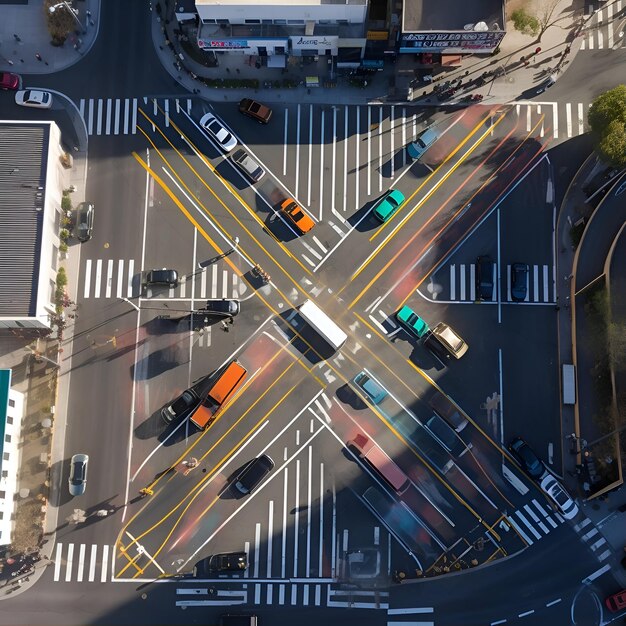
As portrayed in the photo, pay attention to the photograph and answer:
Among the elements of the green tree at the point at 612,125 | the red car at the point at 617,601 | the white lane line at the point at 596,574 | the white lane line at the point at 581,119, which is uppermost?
the white lane line at the point at 581,119

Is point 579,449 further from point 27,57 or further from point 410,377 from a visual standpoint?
point 27,57

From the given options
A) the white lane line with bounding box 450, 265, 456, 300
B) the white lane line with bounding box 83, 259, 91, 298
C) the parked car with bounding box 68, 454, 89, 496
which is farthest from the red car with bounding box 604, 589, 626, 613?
the white lane line with bounding box 83, 259, 91, 298

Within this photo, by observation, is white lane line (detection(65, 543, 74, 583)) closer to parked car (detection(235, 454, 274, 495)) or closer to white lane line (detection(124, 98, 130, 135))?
parked car (detection(235, 454, 274, 495))

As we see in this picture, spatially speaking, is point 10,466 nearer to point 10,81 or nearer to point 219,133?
point 219,133

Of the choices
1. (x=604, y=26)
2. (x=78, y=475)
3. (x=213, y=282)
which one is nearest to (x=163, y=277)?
(x=213, y=282)

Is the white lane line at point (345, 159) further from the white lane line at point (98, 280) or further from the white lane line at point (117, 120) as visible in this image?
the white lane line at point (98, 280)

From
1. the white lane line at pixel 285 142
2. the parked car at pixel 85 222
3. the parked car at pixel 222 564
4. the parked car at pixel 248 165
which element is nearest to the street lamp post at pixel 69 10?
the parked car at pixel 85 222

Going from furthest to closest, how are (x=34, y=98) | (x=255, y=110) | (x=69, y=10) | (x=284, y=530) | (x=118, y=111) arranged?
(x=118, y=111) < (x=34, y=98) < (x=255, y=110) < (x=69, y=10) < (x=284, y=530)
